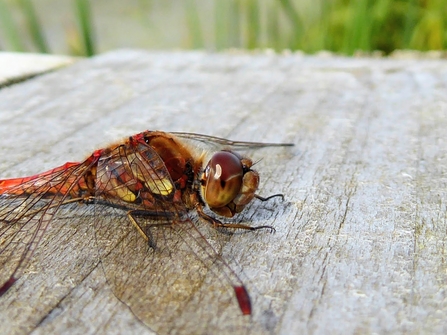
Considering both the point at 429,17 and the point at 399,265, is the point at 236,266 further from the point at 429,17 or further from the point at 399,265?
the point at 429,17

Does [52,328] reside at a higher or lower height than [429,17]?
higher

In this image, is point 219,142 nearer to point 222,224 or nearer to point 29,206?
point 222,224

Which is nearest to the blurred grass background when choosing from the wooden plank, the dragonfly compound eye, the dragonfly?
the wooden plank

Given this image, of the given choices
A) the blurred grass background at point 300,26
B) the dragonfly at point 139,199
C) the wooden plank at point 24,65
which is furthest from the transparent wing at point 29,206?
the blurred grass background at point 300,26

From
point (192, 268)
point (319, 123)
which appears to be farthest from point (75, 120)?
point (192, 268)

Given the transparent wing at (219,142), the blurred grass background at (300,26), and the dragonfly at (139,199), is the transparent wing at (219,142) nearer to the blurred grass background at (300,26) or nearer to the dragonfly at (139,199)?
the dragonfly at (139,199)

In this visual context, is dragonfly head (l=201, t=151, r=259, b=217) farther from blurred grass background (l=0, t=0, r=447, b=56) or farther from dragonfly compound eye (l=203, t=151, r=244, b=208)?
blurred grass background (l=0, t=0, r=447, b=56)

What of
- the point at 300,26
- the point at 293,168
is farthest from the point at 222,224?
the point at 300,26
